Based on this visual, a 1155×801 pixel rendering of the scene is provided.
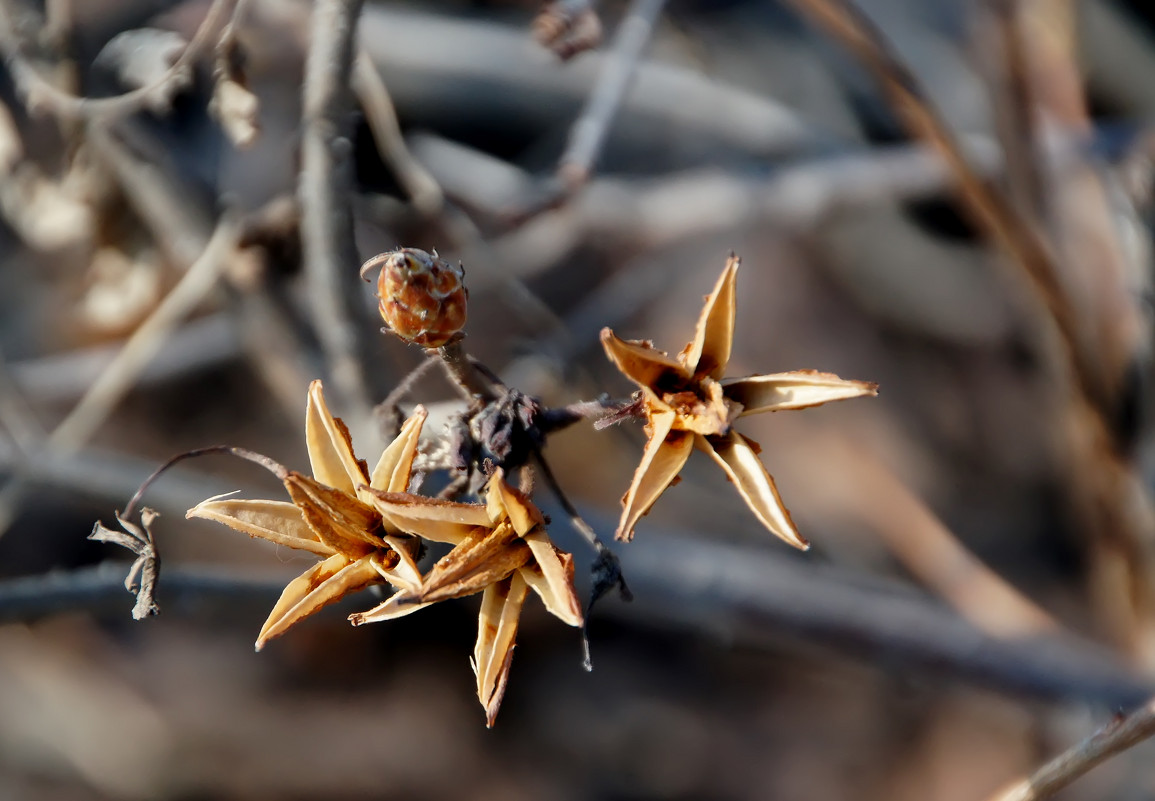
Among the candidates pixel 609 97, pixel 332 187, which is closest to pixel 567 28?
pixel 332 187

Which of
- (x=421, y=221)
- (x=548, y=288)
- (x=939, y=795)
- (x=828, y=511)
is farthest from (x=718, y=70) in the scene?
(x=939, y=795)

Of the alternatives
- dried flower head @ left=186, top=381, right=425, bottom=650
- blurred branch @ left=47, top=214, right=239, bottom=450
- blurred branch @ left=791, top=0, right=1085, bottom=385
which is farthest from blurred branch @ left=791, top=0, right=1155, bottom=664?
dried flower head @ left=186, top=381, right=425, bottom=650

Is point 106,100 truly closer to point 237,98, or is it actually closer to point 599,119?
point 237,98

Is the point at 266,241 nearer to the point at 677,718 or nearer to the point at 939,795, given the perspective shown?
the point at 677,718

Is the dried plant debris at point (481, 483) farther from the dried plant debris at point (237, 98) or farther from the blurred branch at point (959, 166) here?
the blurred branch at point (959, 166)

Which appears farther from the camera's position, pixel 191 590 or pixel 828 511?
pixel 828 511

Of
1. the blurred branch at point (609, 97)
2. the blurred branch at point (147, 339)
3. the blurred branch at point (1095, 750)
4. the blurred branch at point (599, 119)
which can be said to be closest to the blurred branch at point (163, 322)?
the blurred branch at point (147, 339)
